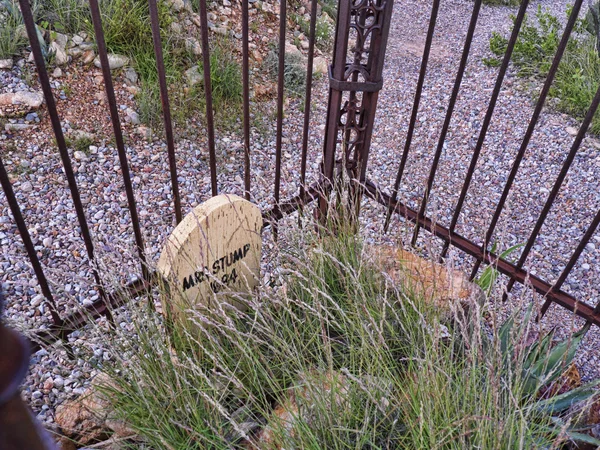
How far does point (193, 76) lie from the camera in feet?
15.5

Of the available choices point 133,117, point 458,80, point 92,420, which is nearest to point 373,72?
point 458,80

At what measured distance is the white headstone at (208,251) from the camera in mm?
1679

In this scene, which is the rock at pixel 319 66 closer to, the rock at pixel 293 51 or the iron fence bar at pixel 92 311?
the rock at pixel 293 51

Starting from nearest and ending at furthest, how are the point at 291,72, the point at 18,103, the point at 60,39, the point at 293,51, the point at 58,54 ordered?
the point at 18,103 < the point at 58,54 < the point at 60,39 < the point at 291,72 < the point at 293,51

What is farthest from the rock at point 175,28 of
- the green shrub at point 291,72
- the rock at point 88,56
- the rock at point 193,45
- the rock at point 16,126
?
the rock at point 16,126

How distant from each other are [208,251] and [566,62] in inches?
214

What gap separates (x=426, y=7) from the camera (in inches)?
323

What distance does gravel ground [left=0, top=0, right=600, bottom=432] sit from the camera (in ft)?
9.97

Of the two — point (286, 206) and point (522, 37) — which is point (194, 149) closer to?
point (286, 206)

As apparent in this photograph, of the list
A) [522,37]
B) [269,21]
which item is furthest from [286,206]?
[522,37]

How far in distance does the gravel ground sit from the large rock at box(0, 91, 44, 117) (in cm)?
13

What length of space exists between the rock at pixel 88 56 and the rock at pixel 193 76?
2.64 feet

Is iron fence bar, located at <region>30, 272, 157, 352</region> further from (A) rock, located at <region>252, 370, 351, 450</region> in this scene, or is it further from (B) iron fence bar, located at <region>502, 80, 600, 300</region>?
(B) iron fence bar, located at <region>502, 80, 600, 300</region>

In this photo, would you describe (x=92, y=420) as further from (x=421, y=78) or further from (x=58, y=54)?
(x=58, y=54)
